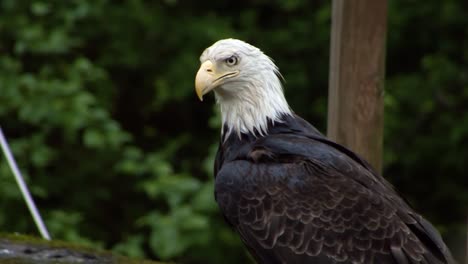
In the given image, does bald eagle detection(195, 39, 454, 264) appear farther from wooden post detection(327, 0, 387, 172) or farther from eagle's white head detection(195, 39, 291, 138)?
wooden post detection(327, 0, 387, 172)

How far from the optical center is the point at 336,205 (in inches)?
180

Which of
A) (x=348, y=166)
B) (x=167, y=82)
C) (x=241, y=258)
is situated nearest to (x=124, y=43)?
(x=167, y=82)

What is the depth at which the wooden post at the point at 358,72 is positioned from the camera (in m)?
5.02

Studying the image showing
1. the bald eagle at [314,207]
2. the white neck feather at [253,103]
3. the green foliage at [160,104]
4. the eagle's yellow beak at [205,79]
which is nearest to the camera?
the bald eagle at [314,207]

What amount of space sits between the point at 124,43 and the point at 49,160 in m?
0.97

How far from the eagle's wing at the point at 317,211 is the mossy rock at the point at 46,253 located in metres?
0.73

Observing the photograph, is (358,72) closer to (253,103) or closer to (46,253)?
(253,103)

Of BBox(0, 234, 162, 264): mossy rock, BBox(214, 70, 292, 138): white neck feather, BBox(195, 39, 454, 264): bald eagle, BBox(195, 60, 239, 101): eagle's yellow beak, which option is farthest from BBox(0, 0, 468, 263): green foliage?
BBox(195, 39, 454, 264): bald eagle

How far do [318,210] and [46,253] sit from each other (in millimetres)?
1269

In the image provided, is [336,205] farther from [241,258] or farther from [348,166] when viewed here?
[241,258]

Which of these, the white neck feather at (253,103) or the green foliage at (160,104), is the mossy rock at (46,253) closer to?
the white neck feather at (253,103)

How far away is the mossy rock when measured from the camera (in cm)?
501

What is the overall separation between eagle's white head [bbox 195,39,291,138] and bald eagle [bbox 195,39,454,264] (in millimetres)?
59

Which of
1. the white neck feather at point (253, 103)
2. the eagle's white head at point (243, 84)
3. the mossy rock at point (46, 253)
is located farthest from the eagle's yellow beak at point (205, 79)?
the mossy rock at point (46, 253)
